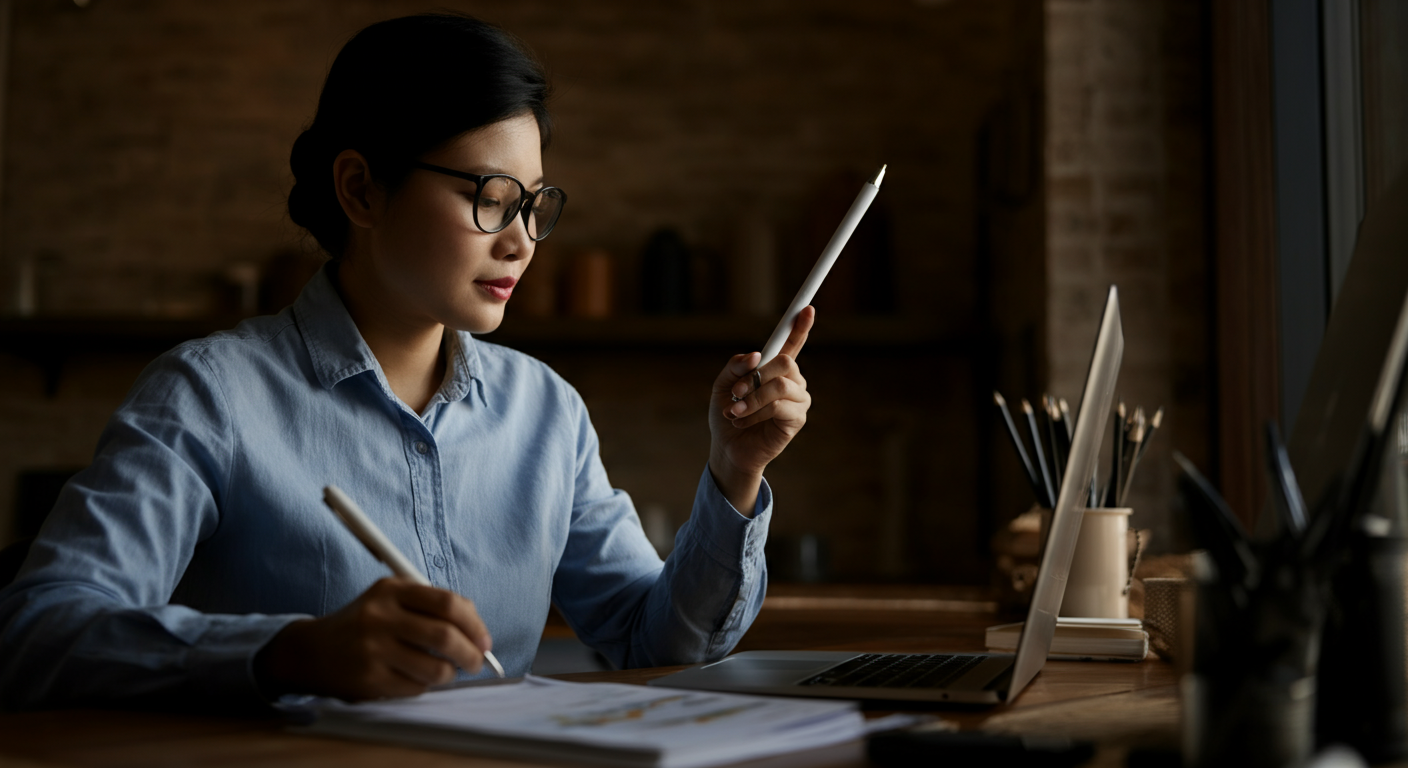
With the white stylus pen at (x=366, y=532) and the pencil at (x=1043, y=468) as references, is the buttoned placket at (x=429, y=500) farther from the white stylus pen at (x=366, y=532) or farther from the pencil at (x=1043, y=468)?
the pencil at (x=1043, y=468)

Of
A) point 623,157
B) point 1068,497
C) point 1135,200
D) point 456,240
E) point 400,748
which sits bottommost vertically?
point 400,748

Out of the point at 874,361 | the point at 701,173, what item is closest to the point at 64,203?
the point at 701,173

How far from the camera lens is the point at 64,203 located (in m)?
4.13

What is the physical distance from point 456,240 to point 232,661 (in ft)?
1.94

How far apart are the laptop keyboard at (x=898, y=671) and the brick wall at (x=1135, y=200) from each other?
6.30 ft

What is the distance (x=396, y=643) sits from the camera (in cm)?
83

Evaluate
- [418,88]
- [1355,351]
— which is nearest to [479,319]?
[418,88]

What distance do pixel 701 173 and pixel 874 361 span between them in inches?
35.7

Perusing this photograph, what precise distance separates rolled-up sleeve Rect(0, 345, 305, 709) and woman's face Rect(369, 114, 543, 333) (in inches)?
10.0

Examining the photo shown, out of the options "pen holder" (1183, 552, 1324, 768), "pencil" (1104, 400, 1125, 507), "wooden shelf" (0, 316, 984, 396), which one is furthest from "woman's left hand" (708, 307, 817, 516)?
"wooden shelf" (0, 316, 984, 396)

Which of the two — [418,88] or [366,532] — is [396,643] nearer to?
[366,532]

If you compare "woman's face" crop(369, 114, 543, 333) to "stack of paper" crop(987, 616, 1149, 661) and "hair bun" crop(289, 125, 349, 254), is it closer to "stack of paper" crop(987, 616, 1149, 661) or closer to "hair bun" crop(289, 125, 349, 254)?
"hair bun" crop(289, 125, 349, 254)

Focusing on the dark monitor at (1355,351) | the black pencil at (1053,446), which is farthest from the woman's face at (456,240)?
the dark monitor at (1355,351)

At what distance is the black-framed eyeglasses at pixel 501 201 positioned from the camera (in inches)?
52.6
